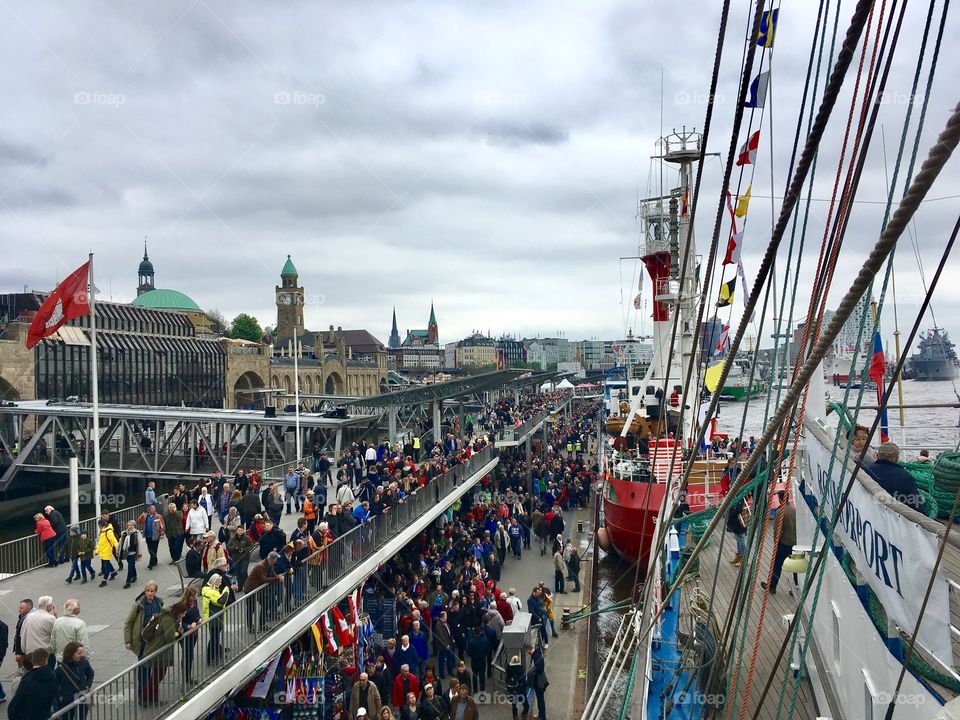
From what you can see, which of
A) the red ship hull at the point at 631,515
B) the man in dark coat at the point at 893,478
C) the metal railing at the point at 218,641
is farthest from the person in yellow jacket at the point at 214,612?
the red ship hull at the point at 631,515

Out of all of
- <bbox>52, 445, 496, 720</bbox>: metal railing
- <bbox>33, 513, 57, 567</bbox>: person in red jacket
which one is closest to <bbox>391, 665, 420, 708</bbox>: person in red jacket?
<bbox>52, 445, 496, 720</bbox>: metal railing

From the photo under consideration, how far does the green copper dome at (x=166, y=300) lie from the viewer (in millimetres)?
97062

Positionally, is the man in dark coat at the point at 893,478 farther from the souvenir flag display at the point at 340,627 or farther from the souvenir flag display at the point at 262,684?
the souvenir flag display at the point at 340,627

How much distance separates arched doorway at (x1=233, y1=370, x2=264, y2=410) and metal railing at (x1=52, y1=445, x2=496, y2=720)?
5973 cm

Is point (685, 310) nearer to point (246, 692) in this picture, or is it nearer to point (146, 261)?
point (246, 692)

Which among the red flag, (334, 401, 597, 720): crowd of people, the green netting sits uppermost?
the red flag

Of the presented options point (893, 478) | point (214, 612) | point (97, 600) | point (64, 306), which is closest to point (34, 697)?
point (214, 612)

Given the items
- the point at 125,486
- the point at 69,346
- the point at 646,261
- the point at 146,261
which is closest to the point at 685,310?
the point at 646,261

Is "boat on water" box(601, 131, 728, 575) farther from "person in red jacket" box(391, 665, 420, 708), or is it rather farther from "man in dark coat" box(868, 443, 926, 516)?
"man in dark coat" box(868, 443, 926, 516)

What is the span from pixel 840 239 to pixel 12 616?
35.5ft

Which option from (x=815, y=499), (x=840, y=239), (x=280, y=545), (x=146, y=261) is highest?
(x=146, y=261)

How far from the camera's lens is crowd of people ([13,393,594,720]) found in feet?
23.7

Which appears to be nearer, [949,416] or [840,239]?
[840,239]

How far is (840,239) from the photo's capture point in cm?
468
